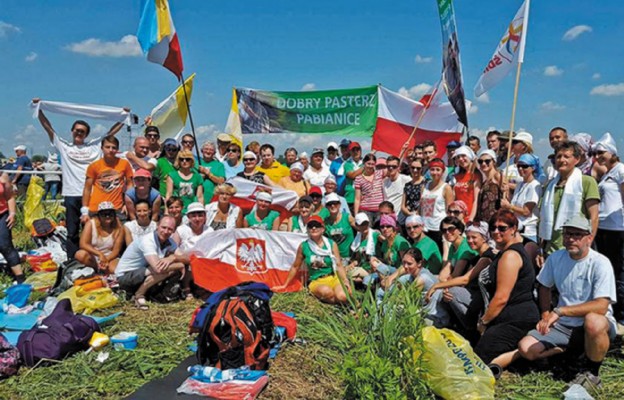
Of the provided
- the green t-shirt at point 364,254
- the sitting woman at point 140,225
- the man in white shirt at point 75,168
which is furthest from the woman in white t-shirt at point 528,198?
the man in white shirt at point 75,168

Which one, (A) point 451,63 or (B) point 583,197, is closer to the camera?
(B) point 583,197

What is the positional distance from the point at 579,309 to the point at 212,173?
572 cm

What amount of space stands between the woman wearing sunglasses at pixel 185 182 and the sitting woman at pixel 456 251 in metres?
3.93

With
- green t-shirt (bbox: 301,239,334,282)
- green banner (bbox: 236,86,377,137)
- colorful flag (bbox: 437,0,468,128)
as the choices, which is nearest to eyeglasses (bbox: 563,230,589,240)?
green t-shirt (bbox: 301,239,334,282)

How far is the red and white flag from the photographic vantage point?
742cm

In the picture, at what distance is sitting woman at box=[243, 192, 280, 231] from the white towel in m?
3.64

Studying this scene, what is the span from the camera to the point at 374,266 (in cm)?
619

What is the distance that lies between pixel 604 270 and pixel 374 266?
109 inches

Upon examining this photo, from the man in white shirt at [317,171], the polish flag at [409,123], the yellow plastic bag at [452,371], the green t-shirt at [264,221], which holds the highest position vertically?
the polish flag at [409,123]

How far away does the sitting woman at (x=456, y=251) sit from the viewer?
5.33 meters

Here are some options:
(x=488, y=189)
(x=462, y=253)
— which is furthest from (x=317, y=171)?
(x=462, y=253)

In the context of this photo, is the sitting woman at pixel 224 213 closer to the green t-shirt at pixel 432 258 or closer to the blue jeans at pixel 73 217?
the blue jeans at pixel 73 217

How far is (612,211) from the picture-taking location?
17.8ft

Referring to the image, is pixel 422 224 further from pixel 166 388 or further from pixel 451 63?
pixel 451 63
